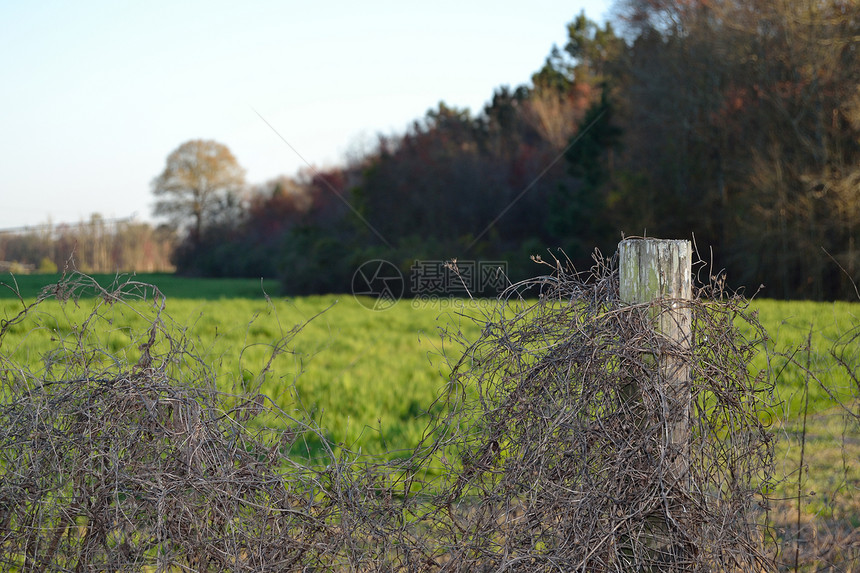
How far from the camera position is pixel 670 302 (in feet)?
9.95

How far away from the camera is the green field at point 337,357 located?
144 inches

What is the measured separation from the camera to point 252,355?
9.12m

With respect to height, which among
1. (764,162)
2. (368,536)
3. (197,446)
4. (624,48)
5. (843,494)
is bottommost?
(843,494)

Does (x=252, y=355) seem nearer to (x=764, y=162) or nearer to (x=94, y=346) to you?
(x=94, y=346)

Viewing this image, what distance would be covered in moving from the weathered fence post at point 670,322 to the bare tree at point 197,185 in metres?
57.0

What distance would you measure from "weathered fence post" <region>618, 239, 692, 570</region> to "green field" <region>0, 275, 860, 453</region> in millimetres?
484

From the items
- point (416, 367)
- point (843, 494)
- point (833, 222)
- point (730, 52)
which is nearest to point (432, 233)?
point (730, 52)

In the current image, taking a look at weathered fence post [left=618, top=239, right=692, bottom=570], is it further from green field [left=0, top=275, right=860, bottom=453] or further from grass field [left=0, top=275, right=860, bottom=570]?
grass field [left=0, top=275, right=860, bottom=570]

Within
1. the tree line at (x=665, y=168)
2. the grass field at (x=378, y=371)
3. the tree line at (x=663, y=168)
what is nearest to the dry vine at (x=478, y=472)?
the grass field at (x=378, y=371)

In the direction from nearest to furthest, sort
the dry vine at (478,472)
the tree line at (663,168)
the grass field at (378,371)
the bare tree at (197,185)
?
the dry vine at (478,472), the grass field at (378,371), the tree line at (663,168), the bare tree at (197,185)

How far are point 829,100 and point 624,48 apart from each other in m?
10.2

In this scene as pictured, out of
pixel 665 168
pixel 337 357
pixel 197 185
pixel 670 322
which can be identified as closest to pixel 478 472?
pixel 670 322

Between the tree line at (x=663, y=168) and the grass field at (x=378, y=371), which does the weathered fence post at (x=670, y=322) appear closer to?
the grass field at (x=378, y=371)

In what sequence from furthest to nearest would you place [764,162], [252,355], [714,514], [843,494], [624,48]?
1. [624,48]
2. [764,162]
3. [252,355]
4. [843,494]
5. [714,514]
